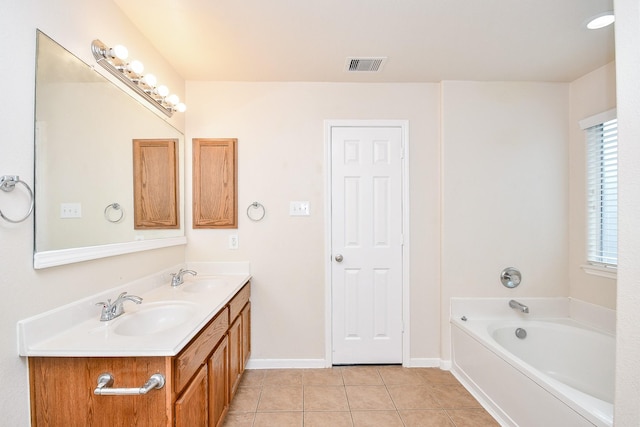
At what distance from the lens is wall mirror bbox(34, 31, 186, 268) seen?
3.77ft

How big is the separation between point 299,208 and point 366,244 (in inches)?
26.3

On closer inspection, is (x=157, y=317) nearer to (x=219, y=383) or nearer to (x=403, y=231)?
(x=219, y=383)

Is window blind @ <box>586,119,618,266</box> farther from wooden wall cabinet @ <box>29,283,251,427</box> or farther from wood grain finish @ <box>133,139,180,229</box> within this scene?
wood grain finish @ <box>133,139,180,229</box>

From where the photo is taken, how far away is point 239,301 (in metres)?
2.12

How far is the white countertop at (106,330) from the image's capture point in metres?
1.06

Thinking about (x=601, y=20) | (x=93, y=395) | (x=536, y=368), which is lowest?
(x=536, y=368)

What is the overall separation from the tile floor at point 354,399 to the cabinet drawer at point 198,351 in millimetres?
690

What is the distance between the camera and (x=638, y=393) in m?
0.85

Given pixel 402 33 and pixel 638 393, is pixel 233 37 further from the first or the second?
pixel 638 393

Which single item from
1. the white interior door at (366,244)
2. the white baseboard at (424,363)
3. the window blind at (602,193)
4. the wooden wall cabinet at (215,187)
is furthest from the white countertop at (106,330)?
the window blind at (602,193)

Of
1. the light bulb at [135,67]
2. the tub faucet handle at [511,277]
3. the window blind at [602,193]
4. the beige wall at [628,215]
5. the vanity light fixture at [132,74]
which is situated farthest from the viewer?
the tub faucet handle at [511,277]

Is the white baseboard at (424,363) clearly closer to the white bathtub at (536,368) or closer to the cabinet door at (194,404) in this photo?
the white bathtub at (536,368)

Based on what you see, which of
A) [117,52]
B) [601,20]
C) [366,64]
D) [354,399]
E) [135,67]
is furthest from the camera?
[366,64]

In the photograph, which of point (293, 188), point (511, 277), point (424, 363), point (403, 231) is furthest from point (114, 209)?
point (511, 277)
